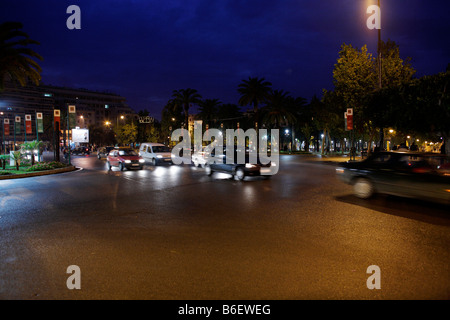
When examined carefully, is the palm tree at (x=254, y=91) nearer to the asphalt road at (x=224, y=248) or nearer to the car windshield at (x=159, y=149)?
the car windshield at (x=159, y=149)

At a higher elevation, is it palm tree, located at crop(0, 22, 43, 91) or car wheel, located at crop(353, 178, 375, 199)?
palm tree, located at crop(0, 22, 43, 91)

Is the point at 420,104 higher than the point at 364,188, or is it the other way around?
the point at 420,104

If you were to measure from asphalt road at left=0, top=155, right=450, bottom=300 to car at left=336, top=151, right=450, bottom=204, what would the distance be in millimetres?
450

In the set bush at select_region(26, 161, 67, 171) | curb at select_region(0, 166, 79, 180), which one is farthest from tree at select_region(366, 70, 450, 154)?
bush at select_region(26, 161, 67, 171)

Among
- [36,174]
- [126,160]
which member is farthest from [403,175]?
[36,174]

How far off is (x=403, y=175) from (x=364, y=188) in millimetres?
1481

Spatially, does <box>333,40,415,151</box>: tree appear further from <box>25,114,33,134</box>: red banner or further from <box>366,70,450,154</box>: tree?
<box>25,114,33,134</box>: red banner

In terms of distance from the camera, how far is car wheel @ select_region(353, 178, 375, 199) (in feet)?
33.8

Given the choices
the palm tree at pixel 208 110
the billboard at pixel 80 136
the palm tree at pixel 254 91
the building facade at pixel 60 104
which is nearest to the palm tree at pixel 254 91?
the palm tree at pixel 254 91

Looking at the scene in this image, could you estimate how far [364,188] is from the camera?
10.5 m

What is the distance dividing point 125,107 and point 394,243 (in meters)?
180

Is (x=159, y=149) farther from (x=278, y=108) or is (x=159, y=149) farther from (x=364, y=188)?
(x=278, y=108)

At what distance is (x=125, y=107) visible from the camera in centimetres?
17362
